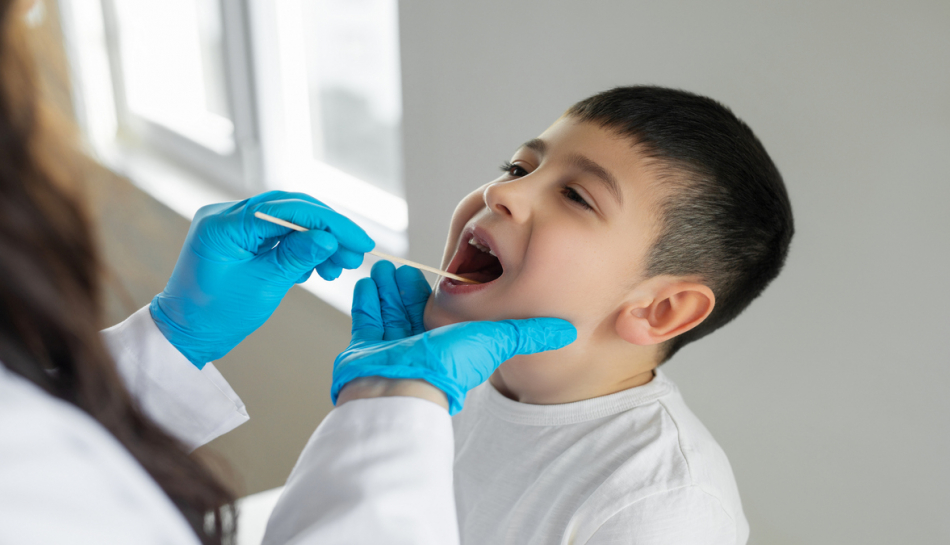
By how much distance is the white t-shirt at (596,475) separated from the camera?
89cm

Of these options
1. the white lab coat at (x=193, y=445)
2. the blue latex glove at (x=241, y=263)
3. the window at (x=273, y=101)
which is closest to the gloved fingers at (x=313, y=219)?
the blue latex glove at (x=241, y=263)

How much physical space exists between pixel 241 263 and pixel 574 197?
499 millimetres

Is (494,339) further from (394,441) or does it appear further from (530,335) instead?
(394,441)

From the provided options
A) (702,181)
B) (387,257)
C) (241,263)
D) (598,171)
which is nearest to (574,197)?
(598,171)

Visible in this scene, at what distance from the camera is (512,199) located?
0.93 metres

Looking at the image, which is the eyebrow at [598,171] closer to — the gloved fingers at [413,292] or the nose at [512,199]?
the nose at [512,199]

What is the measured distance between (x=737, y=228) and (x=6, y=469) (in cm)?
87

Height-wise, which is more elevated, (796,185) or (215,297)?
(796,185)

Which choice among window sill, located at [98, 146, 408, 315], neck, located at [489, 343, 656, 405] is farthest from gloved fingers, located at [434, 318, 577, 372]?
window sill, located at [98, 146, 408, 315]

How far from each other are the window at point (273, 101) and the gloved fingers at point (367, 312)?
100 centimetres

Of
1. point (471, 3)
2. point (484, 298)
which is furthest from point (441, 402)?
point (471, 3)

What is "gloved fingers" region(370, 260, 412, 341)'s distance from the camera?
1.08m

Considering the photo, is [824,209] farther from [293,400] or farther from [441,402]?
[293,400]

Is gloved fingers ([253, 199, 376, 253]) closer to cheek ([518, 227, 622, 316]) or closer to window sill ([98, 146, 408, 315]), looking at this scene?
cheek ([518, 227, 622, 316])
